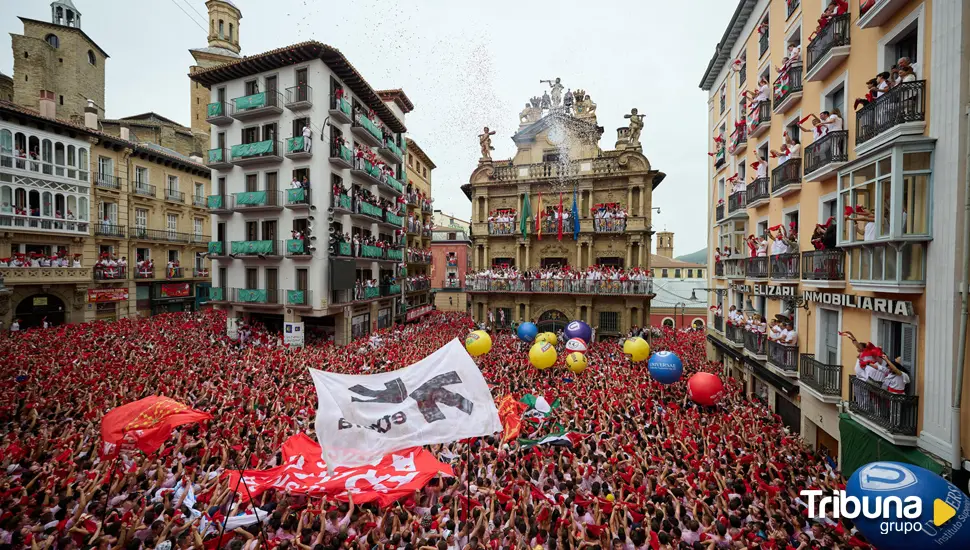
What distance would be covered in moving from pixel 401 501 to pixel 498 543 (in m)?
2.46

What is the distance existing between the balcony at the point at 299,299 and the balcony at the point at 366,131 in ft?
37.8

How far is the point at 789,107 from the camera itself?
1448 centimetres

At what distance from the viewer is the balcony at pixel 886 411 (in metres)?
8.46

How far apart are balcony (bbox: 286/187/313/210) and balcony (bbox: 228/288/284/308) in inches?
204

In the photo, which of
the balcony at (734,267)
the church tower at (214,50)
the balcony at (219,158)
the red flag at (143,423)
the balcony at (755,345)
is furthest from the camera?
the church tower at (214,50)

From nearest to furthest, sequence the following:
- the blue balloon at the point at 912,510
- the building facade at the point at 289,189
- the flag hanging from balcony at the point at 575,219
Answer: the blue balloon at the point at 912,510
the building facade at the point at 289,189
the flag hanging from balcony at the point at 575,219

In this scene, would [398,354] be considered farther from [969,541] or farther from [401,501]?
[969,541]

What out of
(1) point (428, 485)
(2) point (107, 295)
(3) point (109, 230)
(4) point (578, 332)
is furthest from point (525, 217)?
(2) point (107, 295)

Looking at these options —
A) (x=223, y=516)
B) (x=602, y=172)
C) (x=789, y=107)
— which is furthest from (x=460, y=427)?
(x=602, y=172)

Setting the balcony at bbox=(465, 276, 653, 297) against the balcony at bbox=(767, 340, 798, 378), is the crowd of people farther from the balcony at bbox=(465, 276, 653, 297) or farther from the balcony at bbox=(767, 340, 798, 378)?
the balcony at bbox=(465, 276, 653, 297)

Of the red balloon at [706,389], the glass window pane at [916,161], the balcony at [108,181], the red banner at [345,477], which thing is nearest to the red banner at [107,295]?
the balcony at [108,181]

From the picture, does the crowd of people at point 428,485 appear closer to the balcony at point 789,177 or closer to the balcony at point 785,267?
the balcony at point 785,267

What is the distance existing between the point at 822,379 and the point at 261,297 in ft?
85.9

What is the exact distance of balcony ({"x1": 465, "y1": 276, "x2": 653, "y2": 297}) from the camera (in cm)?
2842
